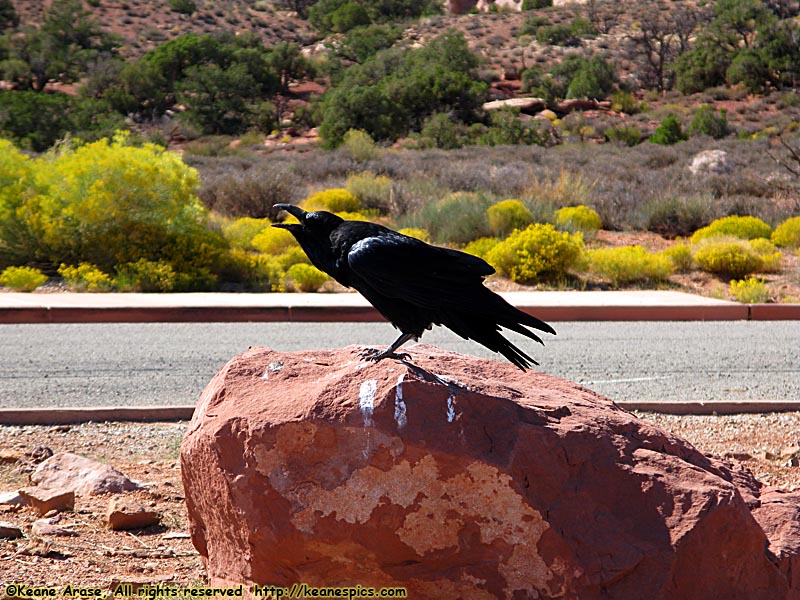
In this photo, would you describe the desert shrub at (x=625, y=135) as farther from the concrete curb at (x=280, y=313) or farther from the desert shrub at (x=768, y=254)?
the concrete curb at (x=280, y=313)

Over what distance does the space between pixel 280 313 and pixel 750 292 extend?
6199 millimetres

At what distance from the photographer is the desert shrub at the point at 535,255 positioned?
14.8 metres

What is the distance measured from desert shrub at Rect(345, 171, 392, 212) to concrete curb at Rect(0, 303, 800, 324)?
29.8 feet

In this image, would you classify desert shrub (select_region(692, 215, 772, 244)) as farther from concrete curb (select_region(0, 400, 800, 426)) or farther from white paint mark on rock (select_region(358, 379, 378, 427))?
white paint mark on rock (select_region(358, 379, 378, 427))

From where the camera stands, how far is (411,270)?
11.9 feet

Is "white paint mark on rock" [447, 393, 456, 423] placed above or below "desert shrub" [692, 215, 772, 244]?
above

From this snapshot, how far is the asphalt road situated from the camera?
812cm

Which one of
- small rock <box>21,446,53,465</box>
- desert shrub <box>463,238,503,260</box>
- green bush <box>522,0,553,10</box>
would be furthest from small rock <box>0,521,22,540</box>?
green bush <box>522,0,553,10</box>

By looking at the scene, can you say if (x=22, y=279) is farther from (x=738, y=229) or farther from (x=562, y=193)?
(x=738, y=229)

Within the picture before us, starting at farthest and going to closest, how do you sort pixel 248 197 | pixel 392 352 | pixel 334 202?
1. pixel 248 197
2. pixel 334 202
3. pixel 392 352

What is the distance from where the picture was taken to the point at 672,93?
51344 mm

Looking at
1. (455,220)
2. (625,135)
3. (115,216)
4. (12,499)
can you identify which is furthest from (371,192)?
(625,135)

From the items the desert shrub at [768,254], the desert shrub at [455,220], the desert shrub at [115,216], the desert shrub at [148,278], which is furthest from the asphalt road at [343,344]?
the desert shrub at [455,220]

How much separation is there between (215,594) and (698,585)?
176cm
